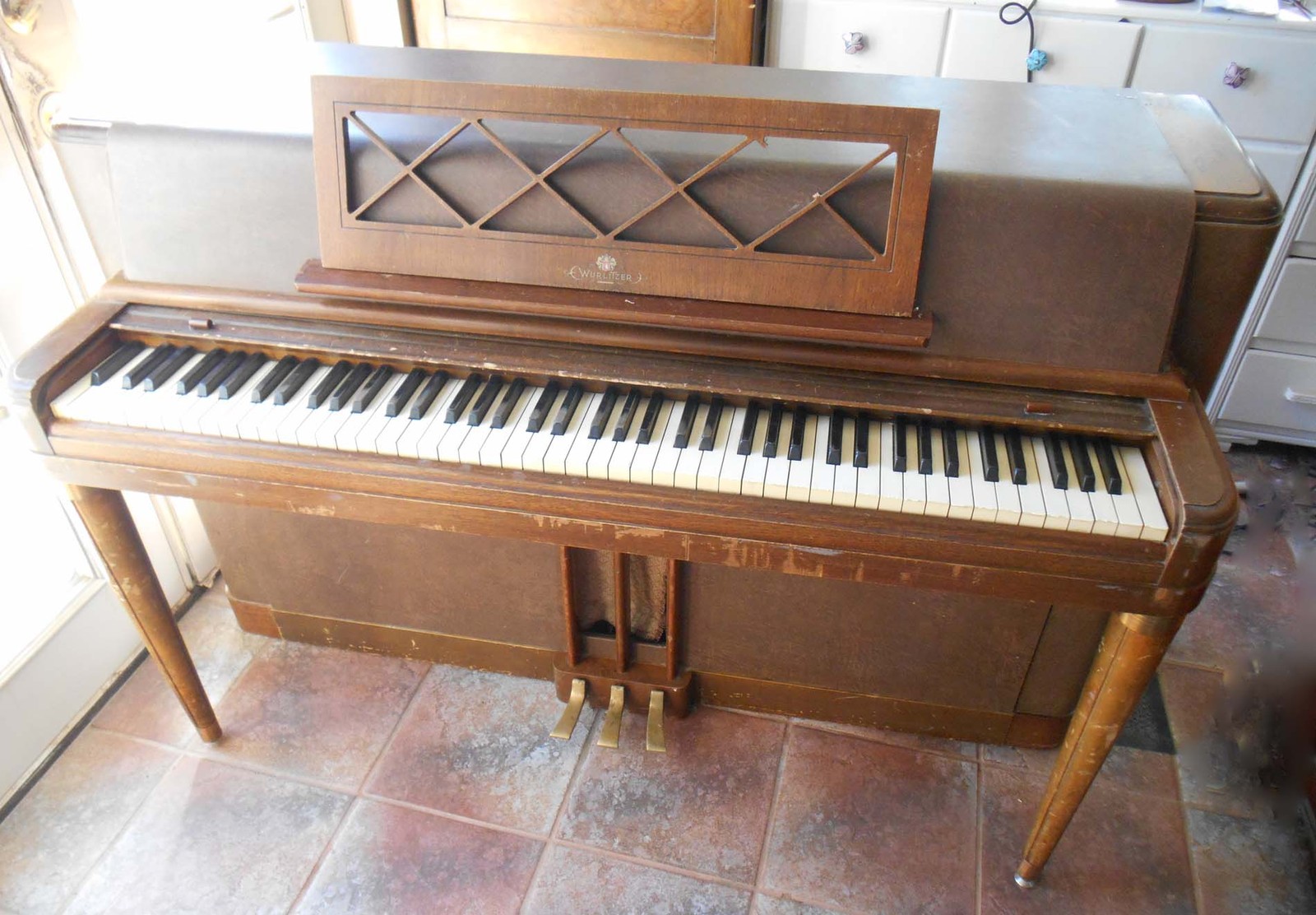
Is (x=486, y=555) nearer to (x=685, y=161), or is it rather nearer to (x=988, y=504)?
(x=685, y=161)

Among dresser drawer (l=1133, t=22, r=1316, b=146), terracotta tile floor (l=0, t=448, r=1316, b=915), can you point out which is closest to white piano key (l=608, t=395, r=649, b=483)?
terracotta tile floor (l=0, t=448, r=1316, b=915)

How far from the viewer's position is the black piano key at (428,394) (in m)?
1.48

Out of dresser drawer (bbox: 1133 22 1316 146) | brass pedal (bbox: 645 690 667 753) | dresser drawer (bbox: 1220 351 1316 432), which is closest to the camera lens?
brass pedal (bbox: 645 690 667 753)

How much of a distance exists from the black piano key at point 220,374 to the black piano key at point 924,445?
1088 mm

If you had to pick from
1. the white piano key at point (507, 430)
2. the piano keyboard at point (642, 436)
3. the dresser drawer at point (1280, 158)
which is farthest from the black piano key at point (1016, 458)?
the dresser drawer at point (1280, 158)

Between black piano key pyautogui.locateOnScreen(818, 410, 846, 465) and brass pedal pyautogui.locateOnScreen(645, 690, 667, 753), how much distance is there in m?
0.81

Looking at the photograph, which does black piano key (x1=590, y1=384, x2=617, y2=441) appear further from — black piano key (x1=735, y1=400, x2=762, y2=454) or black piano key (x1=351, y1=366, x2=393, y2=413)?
black piano key (x1=351, y1=366, x2=393, y2=413)

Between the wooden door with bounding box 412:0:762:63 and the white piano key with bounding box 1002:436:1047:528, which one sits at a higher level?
the wooden door with bounding box 412:0:762:63

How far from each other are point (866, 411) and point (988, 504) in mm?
245

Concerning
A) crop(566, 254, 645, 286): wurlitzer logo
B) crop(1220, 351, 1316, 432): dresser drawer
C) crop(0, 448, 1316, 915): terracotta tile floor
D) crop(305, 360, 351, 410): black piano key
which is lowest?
crop(0, 448, 1316, 915): terracotta tile floor

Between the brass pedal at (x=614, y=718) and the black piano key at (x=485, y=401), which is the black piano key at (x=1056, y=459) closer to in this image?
the black piano key at (x=485, y=401)

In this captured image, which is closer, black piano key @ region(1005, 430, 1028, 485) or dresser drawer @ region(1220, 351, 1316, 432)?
black piano key @ region(1005, 430, 1028, 485)

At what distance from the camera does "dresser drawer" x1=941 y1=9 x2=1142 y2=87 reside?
2598 mm

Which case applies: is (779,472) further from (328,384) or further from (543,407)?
(328,384)
